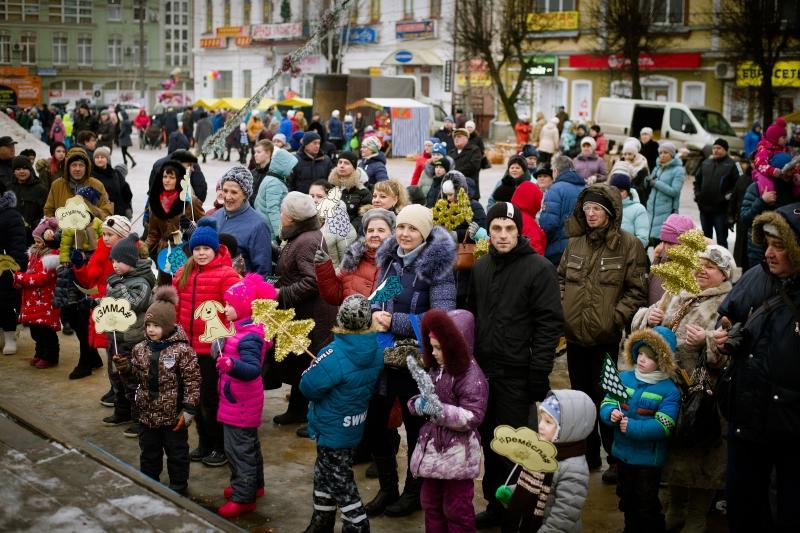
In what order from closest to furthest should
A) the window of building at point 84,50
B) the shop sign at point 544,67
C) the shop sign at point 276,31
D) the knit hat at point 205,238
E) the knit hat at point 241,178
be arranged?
the knit hat at point 205,238 < the knit hat at point 241,178 < the window of building at point 84,50 < the shop sign at point 544,67 < the shop sign at point 276,31

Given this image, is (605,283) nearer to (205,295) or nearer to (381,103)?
(205,295)

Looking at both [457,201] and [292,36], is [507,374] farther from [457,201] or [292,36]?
[292,36]

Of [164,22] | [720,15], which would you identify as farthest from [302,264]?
→ [164,22]

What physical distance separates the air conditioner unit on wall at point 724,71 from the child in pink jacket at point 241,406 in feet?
112

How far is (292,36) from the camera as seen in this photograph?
5616 centimetres

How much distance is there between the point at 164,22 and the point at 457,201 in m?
65.7

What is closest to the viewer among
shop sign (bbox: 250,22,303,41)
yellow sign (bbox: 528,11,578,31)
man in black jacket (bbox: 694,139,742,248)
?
man in black jacket (bbox: 694,139,742,248)

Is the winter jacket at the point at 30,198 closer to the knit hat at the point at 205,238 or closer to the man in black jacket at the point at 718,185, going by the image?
the knit hat at the point at 205,238

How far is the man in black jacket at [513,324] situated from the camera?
5.70 m

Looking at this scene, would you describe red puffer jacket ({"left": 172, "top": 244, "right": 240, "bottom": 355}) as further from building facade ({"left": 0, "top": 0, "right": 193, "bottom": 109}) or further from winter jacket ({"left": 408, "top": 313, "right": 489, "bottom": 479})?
building facade ({"left": 0, "top": 0, "right": 193, "bottom": 109})

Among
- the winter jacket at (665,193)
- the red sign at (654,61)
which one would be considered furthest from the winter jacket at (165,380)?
the red sign at (654,61)

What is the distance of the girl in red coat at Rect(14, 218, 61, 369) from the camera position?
9203 millimetres

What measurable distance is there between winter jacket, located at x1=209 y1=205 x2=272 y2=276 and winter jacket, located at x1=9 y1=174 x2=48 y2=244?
4226 millimetres

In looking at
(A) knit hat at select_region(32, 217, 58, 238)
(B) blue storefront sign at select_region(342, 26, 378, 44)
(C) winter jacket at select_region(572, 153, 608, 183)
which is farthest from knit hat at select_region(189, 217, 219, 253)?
(B) blue storefront sign at select_region(342, 26, 378, 44)
